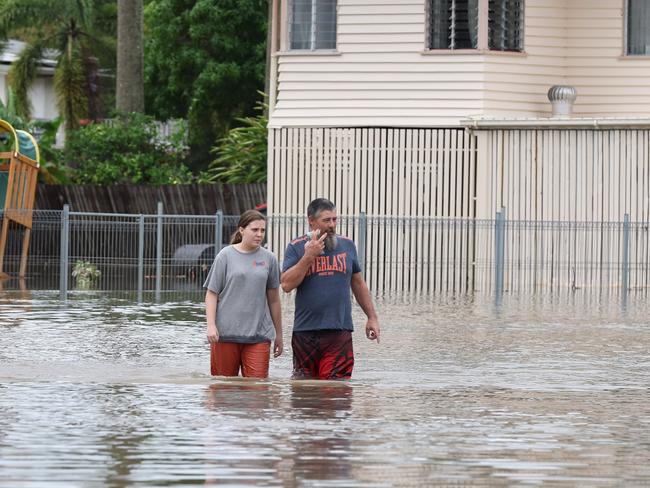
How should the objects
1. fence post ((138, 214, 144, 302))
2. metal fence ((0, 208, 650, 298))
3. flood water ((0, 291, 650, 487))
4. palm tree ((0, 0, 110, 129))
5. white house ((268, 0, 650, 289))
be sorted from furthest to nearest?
palm tree ((0, 0, 110, 129)), fence post ((138, 214, 144, 302)), white house ((268, 0, 650, 289)), metal fence ((0, 208, 650, 298)), flood water ((0, 291, 650, 487))

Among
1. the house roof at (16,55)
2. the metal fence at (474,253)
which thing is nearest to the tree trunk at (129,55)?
the metal fence at (474,253)

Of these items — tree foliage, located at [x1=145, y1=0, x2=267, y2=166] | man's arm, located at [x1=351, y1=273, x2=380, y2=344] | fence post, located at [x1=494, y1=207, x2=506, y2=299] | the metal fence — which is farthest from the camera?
tree foliage, located at [x1=145, y1=0, x2=267, y2=166]

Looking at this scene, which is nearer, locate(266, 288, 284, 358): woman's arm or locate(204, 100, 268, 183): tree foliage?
locate(266, 288, 284, 358): woman's arm

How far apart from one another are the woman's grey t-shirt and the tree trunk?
107ft

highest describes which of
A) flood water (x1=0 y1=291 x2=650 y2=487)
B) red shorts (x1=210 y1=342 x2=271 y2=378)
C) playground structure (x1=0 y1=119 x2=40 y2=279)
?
playground structure (x1=0 y1=119 x2=40 y2=279)

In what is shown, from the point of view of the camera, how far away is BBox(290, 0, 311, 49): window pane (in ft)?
106

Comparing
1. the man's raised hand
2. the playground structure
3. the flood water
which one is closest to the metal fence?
the playground structure

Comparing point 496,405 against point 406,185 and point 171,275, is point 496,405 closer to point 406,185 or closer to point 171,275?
point 406,185

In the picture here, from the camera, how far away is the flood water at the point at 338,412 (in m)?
9.16

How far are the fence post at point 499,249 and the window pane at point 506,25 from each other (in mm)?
3449

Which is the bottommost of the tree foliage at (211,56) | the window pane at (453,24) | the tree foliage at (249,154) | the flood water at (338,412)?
the flood water at (338,412)

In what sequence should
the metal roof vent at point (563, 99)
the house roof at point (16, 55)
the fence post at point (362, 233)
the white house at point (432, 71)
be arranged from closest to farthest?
the fence post at point (362, 233), the metal roof vent at point (563, 99), the white house at point (432, 71), the house roof at point (16, 55)

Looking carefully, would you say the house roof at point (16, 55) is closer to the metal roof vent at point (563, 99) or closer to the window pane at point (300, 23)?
the window pane at point (300, 23)

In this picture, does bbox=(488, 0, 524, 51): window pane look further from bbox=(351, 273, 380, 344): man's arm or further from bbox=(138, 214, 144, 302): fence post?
bbox=(351, 273, 380, 344): man's arm
